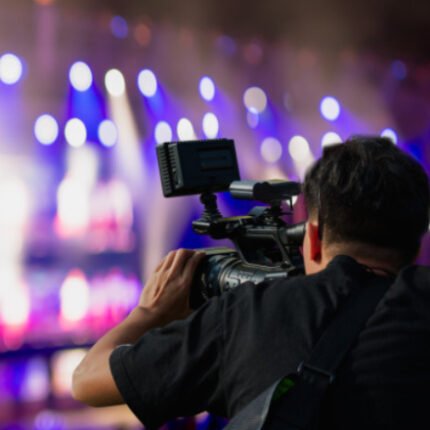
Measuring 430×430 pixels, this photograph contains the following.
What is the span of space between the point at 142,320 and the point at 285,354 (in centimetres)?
29

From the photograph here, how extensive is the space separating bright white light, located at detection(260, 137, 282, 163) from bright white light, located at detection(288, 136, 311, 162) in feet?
0.30

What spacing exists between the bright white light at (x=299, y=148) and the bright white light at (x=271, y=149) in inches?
3.6

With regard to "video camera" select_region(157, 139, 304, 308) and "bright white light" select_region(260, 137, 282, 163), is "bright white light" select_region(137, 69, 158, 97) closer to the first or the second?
"bright white light" select_region(260, 137, 282, 163)

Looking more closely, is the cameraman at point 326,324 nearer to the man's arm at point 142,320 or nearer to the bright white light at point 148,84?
the man's arm at point 142,320

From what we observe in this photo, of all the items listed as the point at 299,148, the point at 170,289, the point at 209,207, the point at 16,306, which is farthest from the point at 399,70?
the point at 170,289

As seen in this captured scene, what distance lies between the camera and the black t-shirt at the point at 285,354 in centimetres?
73

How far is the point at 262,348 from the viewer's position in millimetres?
769

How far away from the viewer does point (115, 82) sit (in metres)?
4.72

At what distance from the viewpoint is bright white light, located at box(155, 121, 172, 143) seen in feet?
16.1

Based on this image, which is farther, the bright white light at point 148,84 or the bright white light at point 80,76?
the bright white light at point 148,84

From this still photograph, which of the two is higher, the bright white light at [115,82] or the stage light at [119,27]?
the stage light at [119,27]

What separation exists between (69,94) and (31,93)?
0.25 metres

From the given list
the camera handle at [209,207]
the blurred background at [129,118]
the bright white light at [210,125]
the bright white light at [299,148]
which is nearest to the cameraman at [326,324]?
the camera handle at [209,207]

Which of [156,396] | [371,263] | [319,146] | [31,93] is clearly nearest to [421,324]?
[371,263]
